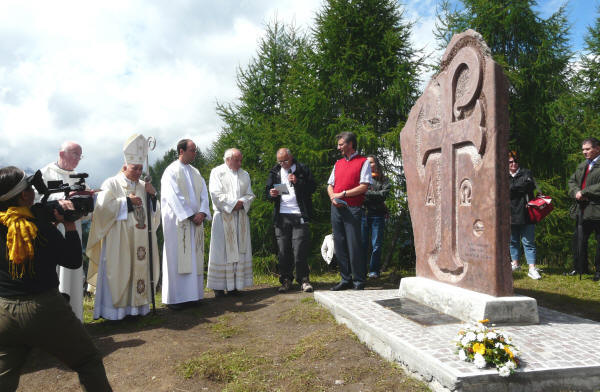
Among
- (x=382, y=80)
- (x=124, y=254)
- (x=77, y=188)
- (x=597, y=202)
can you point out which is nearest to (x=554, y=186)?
(x=597, y=202)

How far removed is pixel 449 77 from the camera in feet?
15.3

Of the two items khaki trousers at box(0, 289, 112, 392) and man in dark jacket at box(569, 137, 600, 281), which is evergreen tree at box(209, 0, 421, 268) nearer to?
man in dark jacket at box(569, 137, 600, 281)

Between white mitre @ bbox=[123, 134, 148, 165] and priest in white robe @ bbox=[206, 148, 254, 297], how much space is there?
1217mm

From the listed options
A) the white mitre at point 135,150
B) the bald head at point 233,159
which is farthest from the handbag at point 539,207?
the white mitre at point 135,150

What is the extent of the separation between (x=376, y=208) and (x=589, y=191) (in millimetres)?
3108

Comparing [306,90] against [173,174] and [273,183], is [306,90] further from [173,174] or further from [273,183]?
[173,174]

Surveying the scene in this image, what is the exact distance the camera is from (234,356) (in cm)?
402

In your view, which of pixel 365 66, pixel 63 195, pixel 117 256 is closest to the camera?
pixel 63 195

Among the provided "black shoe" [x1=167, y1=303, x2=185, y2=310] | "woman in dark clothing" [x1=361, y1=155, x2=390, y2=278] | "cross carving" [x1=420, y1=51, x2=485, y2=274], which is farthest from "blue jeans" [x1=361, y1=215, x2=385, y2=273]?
"black shoe" [x1=167, y1=303, x2=185, y2=310]

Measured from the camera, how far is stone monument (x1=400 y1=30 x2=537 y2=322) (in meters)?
3.88

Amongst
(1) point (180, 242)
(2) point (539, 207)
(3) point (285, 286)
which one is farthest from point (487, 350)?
(2) point (539, 207)

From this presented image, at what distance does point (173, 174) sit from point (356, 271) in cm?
283

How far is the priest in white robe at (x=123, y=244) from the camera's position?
520cm

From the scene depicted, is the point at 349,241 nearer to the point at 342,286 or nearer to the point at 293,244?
the point at 342,286
